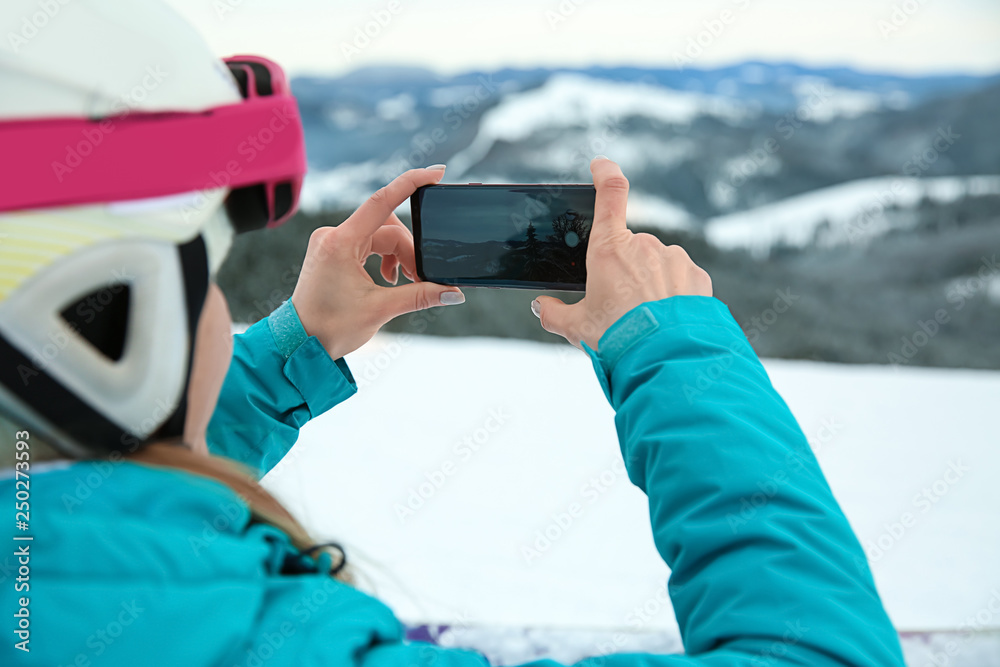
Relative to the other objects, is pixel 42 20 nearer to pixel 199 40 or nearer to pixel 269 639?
pixel 199 40

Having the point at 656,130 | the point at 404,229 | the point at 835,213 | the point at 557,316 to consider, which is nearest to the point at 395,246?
the point at 404,229

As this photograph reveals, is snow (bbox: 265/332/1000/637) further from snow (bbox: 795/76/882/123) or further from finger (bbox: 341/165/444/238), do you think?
snow (bbox: 795/76/882/123)

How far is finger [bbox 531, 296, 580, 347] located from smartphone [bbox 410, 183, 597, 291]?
0.17 ft

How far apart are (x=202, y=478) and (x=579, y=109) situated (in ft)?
10.8

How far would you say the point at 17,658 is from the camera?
257mm

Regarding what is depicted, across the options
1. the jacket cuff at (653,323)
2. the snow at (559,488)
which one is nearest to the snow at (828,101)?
the snow at (559,488)

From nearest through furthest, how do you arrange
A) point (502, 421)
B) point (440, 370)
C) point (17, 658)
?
1. point (17, 658)
2. point (502, 421)
3. point (440, 370)

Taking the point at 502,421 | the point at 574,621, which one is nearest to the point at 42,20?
the point at 574,621

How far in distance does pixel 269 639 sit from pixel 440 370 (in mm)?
1723

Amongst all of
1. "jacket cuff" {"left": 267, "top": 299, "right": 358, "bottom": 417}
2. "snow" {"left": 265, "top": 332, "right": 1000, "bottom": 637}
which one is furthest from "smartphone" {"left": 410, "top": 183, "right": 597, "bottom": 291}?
"snow" {"left": 265, "top": 332, "right": 1000, "bottom": 637}

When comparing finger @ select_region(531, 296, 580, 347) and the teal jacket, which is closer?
the teal jacket

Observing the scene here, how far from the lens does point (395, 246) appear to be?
2.28 ft

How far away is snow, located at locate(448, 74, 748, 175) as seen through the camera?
3.28m

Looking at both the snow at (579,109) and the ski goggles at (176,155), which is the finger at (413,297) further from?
the snow at (579,109)
